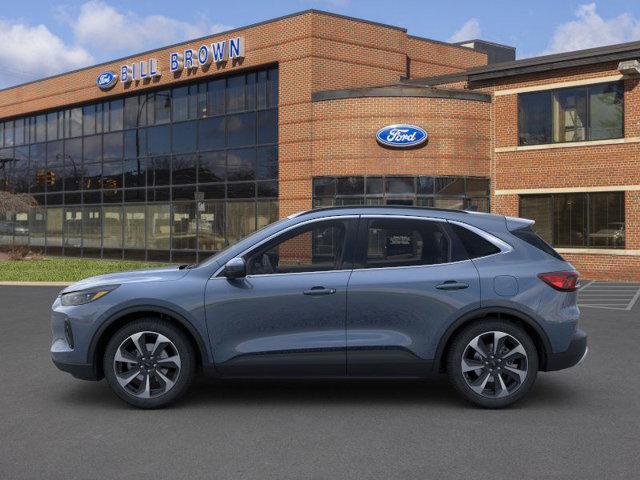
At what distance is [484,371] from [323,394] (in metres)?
1.50

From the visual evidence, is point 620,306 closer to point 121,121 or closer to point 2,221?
point 121,121

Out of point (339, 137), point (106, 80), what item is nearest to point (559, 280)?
point (339, 137)

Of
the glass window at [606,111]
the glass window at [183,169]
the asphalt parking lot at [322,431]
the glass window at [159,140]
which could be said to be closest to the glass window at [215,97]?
the glass window at [183,169]

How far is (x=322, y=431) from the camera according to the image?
5.40 meters

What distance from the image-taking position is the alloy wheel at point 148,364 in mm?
5977

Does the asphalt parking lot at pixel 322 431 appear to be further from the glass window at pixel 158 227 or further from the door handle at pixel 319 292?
the glass window at pixel 158 227

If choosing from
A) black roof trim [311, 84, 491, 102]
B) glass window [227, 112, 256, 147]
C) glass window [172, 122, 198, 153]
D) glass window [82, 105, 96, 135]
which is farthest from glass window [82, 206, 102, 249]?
black roof trim [311, 84, 491, 102]

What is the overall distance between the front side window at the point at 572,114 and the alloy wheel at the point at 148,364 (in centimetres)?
1860

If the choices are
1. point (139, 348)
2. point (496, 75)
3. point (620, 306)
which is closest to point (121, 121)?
point (496, 75)

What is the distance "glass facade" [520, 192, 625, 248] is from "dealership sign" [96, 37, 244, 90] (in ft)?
38.7

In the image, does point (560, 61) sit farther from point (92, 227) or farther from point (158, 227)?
point (92, 227)

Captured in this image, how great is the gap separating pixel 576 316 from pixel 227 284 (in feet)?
9.71

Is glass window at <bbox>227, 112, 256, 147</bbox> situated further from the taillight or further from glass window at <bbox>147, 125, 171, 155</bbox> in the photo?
the taillight

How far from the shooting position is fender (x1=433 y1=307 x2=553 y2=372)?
594cm
